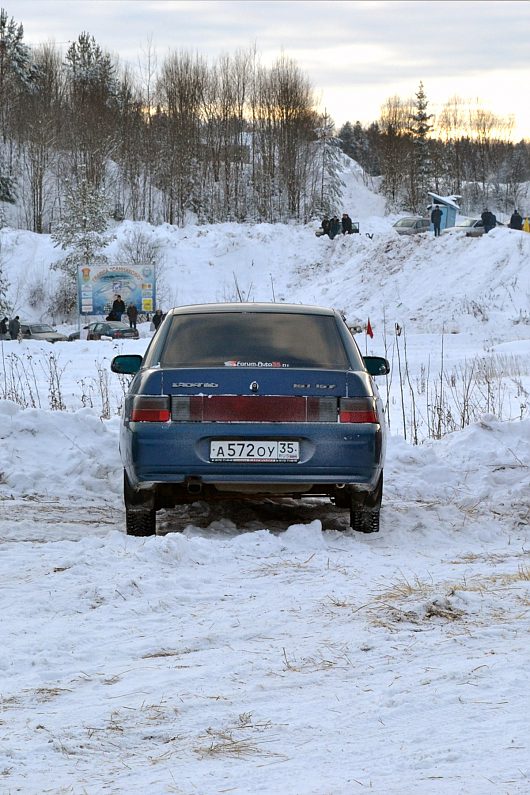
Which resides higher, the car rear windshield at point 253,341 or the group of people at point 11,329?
the car rear windshield at point 253,341

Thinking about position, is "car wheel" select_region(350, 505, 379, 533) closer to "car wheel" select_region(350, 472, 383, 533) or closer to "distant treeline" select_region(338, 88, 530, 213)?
"car wheel" select_region(350, 472, 383, 533)

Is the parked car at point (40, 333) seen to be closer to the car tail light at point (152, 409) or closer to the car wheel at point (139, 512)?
the car wheel at point (139, 512)

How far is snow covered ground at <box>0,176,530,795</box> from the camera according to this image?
10.9 feet

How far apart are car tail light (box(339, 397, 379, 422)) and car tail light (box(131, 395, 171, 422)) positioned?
1.02 metres

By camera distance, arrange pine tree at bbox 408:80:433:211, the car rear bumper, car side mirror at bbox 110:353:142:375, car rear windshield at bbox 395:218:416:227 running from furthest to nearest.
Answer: pine tree at bbox 408:80:433:211, car rear windshield at bbox 395:218:416:227, car side mirror at bbox 110:353:142:375, the car rear bumper

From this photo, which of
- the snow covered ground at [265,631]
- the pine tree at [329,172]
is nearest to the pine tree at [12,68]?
the pine tree at [329,172]

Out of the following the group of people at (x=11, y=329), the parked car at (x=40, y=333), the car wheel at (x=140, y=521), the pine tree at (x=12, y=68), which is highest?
the pine tree at (x=12, y=68)

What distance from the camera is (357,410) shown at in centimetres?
681

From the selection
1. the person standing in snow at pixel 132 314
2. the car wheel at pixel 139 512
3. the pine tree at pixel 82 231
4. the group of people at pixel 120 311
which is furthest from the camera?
the pine tree at pixel 82 231

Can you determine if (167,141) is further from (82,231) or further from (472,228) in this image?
(472,228)

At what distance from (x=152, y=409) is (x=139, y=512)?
695 mm

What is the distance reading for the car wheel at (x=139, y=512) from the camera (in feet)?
23.0

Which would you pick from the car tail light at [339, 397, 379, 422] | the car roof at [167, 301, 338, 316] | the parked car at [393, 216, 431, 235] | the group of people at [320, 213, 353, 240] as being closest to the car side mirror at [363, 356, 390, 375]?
the car roof at [167, 301, 338, 316]

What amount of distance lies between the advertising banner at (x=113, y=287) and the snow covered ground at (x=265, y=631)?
36.9 metres
